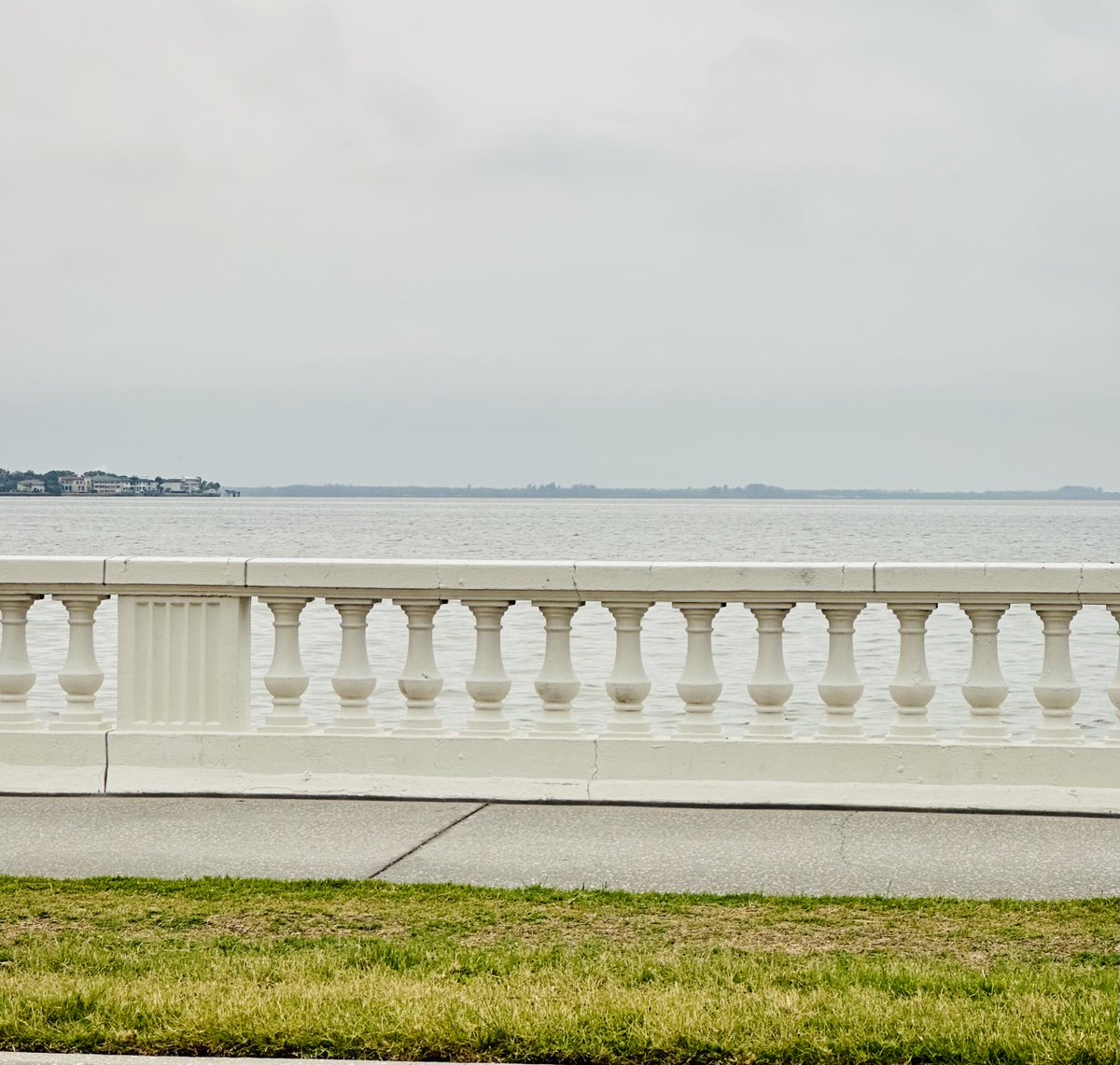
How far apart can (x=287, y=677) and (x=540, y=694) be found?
4.45ft

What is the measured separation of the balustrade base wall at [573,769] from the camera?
7.62 m

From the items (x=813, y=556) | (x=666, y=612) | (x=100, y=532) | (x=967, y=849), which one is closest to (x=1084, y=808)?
(x=967, y=849)

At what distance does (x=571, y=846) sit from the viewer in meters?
6.78

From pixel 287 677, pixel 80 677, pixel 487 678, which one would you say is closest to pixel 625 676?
pixel 487 678

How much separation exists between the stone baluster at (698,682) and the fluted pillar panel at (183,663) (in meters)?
2.30

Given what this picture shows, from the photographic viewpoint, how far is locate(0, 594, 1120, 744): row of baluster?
25.8 feet

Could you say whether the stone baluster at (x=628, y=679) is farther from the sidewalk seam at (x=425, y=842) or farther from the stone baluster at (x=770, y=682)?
the sidewalk seam at (x=425, y=842)

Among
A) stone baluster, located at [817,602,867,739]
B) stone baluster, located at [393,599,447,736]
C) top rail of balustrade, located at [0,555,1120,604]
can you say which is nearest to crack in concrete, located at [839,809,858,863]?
stone baluster, located at [817,602,867,739]

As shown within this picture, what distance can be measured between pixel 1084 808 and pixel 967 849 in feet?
3.26

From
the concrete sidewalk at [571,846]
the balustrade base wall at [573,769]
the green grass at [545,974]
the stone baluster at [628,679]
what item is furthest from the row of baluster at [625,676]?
the green grass at [545,974]

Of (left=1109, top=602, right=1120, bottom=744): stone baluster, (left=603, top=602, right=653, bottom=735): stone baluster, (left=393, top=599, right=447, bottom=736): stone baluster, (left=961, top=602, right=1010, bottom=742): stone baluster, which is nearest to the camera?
(left=1109, top=602, right=1120, bottom=744): stone baluster

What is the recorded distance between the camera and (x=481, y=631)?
8.09 meters

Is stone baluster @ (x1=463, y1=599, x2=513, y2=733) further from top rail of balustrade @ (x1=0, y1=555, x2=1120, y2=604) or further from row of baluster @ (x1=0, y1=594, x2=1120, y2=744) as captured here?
top rail of balustrade @ (x1=0, y1=555, x2=1120, y2=604)

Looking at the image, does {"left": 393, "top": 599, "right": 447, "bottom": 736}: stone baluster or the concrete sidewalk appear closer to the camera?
the concrete sidewalk
